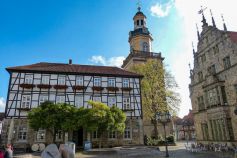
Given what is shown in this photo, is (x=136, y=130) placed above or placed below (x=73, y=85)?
below

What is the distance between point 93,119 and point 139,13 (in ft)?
104

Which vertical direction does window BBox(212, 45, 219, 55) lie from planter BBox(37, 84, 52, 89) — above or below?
above

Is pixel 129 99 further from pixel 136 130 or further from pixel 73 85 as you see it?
pixel 73 85

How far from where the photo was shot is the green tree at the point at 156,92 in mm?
33281

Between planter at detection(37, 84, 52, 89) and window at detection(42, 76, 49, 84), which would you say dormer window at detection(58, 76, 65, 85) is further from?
window at detection(42, 76, 49, 84)

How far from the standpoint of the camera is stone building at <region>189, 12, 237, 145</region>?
77.2 feet

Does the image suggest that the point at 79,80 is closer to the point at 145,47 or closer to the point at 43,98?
the point at 43,98

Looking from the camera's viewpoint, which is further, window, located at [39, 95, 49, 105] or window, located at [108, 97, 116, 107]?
window, located at [108, 97, 116, 107]

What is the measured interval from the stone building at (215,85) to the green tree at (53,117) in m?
16.9

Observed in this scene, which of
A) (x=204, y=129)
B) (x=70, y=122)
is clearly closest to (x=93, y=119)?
(x=70, y=122)

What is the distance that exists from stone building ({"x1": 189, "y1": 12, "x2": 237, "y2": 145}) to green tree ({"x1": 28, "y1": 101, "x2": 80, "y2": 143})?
16.9 m

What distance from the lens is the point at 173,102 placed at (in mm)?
34062

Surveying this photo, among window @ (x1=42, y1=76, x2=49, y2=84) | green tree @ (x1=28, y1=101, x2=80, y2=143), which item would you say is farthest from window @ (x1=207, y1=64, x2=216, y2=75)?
window @ (x1=42, y1=76, x2=49, y2=84)

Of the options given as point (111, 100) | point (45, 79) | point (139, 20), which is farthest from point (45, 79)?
point (139, 20)
